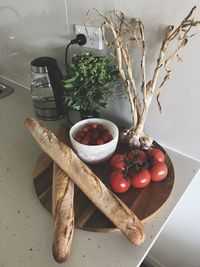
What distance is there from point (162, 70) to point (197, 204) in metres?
0.51

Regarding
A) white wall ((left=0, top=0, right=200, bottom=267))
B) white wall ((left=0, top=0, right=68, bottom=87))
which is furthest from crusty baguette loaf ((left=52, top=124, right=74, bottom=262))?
white wall ((left=0, top=0, right=68, bottom=87))

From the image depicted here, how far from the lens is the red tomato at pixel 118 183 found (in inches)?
26.4

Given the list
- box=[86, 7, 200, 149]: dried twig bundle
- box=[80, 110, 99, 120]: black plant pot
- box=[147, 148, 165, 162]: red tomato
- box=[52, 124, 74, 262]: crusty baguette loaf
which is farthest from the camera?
box=[80, 110, 99, 120]: black plant pot

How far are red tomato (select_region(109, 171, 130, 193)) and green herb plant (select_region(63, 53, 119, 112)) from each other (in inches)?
10.5

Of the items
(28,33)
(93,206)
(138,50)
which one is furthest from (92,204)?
(28,33)

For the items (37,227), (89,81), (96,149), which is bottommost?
(37,227)

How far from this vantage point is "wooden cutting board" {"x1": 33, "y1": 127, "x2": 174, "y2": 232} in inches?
24.4

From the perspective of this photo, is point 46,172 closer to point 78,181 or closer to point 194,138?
point 78,181

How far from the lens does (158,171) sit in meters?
0.71

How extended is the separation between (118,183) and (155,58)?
1.31 ft

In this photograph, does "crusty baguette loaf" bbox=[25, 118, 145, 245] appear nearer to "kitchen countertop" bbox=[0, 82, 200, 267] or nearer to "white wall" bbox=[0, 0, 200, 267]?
"kitchen countertop" bbox=[0, 82, 200, 267]

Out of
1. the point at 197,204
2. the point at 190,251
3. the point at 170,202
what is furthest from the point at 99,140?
the point at 190,251

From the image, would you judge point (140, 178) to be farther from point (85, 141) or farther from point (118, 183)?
point (85, 141)

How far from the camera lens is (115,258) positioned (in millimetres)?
562
